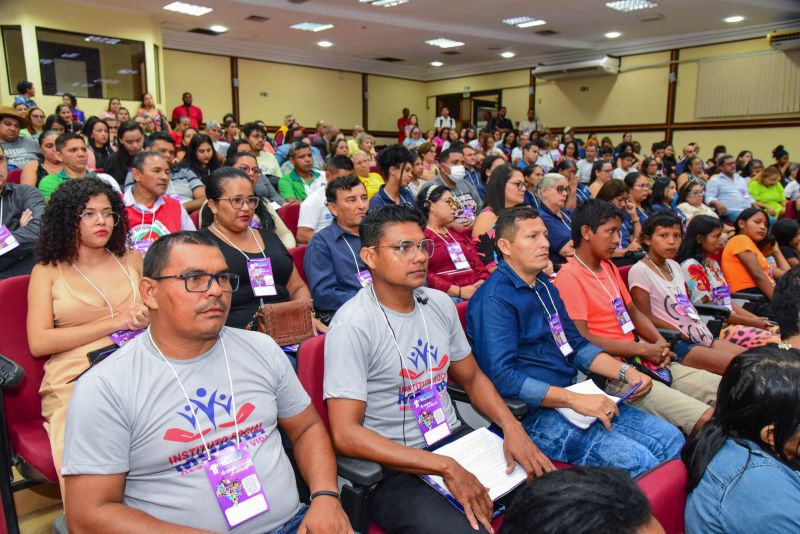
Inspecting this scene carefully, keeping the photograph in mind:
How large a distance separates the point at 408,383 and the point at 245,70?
13.6 metres

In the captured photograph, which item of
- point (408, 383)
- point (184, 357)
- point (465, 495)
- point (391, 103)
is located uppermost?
point (391, 103)

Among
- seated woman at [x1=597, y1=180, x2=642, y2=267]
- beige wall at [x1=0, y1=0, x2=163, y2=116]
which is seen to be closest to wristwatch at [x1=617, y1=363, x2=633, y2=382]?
seated woman at [x1=597, y1=180, x2=642, y2=267]

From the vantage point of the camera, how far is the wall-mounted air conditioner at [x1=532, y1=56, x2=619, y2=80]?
1308 centimetres

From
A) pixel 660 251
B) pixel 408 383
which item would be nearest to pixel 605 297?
pixel 660 251

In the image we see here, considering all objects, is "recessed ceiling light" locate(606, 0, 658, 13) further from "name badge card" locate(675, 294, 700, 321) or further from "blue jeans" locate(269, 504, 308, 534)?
"blue jeans" locate(269, 504, 308, 534)

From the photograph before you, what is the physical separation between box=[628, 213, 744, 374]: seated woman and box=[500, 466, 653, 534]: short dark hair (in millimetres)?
2306

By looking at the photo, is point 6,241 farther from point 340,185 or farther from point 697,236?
point 697,236

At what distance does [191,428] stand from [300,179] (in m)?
3.98

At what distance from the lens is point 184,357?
1.36m

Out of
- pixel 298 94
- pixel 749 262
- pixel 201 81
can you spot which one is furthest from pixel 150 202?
pixel 298 94

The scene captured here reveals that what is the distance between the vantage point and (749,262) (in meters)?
3.79

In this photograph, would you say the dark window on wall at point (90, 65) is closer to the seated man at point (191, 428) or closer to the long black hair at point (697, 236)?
the long black hair at point (697, 236)

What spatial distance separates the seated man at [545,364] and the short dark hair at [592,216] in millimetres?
552

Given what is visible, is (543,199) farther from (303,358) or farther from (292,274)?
(303,358)
